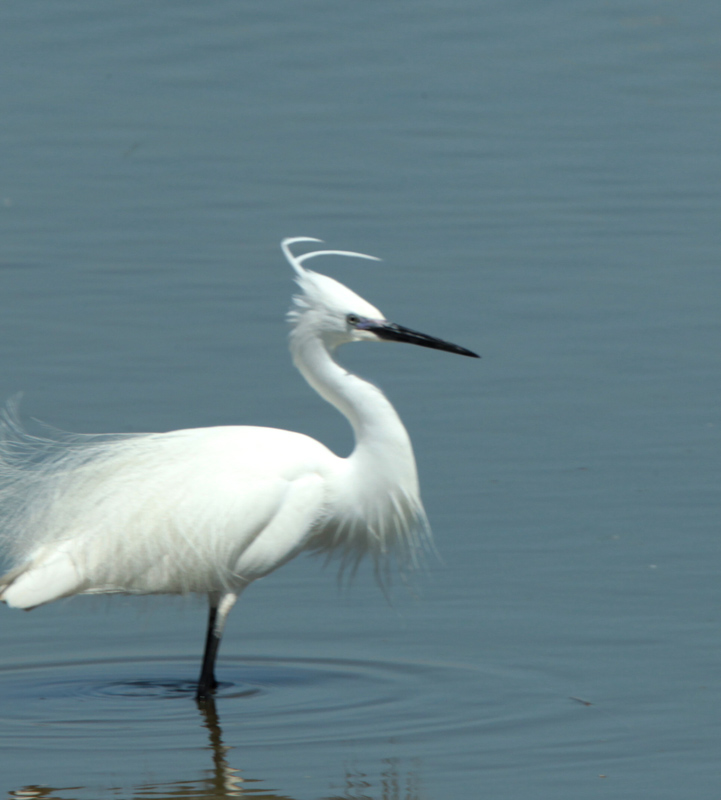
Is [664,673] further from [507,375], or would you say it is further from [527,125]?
[527,125]

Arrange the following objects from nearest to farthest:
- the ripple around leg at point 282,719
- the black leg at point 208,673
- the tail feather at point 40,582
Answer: the ripple around leg at point 282,719
the tail feather at point 40,582
the black leg at point 208,673

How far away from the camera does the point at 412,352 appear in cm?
864

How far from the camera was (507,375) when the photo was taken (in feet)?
27.0

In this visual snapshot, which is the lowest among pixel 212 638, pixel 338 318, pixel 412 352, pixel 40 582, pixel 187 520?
pixel 212 638

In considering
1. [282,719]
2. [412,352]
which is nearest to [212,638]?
[282,719]

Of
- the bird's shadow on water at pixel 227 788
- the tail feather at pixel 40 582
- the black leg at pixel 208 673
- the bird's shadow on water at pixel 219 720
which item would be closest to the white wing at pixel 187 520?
the tail feather at pixel 40 582

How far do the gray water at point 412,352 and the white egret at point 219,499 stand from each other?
28 centimetres

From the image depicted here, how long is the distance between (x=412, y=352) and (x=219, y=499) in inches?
125

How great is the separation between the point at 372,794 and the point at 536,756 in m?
0.48

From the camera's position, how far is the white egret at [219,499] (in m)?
5.59

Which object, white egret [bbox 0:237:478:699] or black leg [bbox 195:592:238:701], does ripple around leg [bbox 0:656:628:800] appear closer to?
black leg [bbox 195:592:238:701]

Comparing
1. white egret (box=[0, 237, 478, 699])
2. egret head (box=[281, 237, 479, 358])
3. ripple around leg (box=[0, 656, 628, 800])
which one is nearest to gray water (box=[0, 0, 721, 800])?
ripple around leg (box=[0, 656, 628, 800])

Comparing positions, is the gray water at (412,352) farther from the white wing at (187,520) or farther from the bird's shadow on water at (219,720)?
the white wing at (187,520)

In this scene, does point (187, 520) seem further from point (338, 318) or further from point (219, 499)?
point (338, 318)
